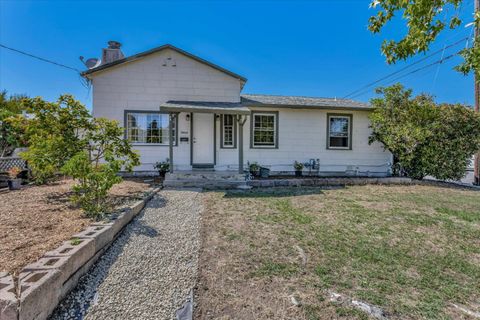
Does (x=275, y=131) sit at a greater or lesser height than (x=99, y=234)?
greater

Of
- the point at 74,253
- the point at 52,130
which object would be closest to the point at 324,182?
the point at 74,253

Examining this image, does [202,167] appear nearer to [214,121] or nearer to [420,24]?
[214,121]

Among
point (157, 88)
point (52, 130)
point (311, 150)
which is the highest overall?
point (157, 88)

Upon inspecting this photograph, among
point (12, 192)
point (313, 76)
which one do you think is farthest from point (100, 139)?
point (313, 76)

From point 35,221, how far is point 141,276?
275 cm

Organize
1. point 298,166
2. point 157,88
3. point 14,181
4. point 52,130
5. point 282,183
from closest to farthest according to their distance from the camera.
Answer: point 52,130 → point 14,181 → point 282,183 → point 157,88 → point 298,166

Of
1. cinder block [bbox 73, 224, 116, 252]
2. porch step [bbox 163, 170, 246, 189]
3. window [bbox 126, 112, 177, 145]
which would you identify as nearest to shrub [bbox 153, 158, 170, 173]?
window [bbox 126, 112, 177, 145]

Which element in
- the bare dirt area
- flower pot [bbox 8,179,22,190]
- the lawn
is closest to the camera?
the lawn

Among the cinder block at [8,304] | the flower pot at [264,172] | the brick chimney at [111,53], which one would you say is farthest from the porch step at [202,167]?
the cinder block at [8,304]

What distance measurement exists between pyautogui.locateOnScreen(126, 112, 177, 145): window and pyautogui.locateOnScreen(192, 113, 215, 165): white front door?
91 cm

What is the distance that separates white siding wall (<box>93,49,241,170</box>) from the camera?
9.81 metres

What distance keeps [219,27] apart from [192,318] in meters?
16.2

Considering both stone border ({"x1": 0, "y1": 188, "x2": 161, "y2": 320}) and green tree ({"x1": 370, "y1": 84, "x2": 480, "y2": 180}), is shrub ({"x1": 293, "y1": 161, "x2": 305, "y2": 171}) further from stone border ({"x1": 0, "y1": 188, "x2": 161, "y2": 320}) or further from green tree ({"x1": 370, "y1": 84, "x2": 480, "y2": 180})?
stone border ({"x1": 0, "y1": 188, "x2": 161, "y2": 320})

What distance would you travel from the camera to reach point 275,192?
7.79 m
